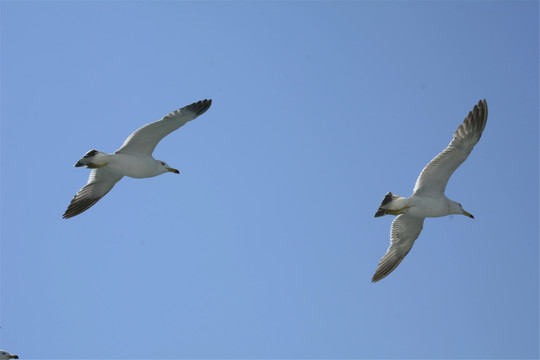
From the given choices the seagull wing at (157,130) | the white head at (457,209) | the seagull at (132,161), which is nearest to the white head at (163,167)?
the seagull at (132,161)

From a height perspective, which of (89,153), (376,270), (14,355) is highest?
(89,153)

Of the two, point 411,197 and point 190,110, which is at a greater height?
point 190,110

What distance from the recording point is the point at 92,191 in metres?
20.6

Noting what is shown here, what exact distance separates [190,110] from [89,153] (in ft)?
7.98

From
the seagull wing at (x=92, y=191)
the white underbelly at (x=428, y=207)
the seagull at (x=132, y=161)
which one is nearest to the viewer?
the seagull at (x=132, y=161)

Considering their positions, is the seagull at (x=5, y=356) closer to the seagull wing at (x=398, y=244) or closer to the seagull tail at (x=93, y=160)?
the seagull tail at (x=93, y=160)

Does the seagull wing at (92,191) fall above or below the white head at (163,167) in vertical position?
below

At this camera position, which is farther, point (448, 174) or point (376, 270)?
point (376, 270)

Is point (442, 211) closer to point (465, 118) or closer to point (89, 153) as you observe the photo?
point (465, 118)

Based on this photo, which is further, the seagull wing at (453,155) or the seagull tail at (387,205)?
the seagull tail at (387,205)

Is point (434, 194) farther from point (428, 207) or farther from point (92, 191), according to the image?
point (92, 191)

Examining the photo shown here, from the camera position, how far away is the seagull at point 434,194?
18781 millimetres

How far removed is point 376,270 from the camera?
2069 cm

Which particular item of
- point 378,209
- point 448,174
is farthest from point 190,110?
point 448,174
